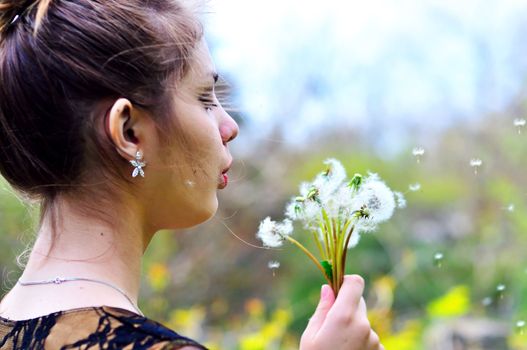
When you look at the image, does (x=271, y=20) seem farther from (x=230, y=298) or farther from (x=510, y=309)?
(x=510, y=309)

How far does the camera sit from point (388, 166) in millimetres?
7355

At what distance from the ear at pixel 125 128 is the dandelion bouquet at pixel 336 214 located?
12.7 inches

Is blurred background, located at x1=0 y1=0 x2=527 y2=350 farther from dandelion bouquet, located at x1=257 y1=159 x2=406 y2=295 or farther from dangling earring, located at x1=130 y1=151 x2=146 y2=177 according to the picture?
dangling earring, located at x1=130 y1=151 x2=146 y2=177

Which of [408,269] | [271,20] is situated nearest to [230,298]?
[408,269]

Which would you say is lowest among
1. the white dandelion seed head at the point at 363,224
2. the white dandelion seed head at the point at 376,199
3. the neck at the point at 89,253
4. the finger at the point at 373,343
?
the neck at the point at 89,253

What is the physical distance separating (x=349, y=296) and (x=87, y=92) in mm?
537

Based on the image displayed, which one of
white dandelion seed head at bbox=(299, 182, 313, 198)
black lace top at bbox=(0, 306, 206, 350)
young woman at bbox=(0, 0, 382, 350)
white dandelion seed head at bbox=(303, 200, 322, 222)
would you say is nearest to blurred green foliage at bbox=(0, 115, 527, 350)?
white dandelion seed head at bbox=(299, 182, 313, 198)

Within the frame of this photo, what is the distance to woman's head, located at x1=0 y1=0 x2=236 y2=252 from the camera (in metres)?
1.25

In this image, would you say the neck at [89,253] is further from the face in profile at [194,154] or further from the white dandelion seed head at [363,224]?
the white dandelion seed head at [363,224]

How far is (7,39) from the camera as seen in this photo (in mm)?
1333

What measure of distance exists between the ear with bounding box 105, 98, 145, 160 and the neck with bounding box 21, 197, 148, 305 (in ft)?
0.41

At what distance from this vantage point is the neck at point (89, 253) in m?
1.24

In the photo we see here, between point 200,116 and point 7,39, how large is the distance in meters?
0.35

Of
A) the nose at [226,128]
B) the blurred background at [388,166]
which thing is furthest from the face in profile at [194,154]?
the blurred background at [388,166]
